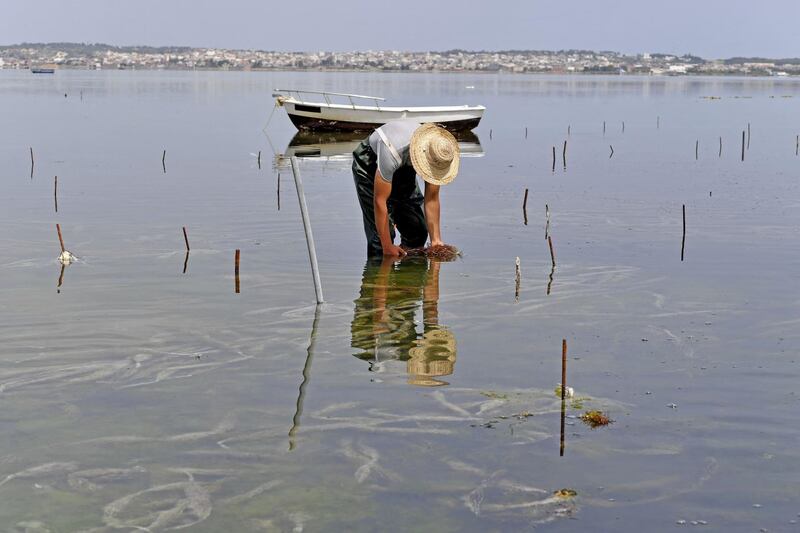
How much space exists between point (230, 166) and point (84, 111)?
37.7m

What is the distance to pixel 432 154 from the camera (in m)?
13.7

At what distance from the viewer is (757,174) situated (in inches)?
1289

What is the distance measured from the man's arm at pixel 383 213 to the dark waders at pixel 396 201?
287 mm

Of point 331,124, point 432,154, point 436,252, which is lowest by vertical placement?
point 436,252

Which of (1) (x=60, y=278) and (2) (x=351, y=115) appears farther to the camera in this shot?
(2) (x=351, y=115)

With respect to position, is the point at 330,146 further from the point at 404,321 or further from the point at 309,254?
the point at 404,321

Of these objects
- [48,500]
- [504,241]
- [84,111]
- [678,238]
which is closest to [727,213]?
[678,238]

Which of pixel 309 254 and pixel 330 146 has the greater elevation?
pixel 309 254

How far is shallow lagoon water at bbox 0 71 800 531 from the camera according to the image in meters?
7.79

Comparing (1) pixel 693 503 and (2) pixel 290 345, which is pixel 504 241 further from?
(1) pixel 693 503

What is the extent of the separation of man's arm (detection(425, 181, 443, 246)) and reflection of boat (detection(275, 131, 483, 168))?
64.8ft

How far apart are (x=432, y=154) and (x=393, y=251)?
68.5 inches

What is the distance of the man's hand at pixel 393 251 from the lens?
14.8 m

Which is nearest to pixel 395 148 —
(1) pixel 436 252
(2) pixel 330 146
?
(1) pixel 436 252
